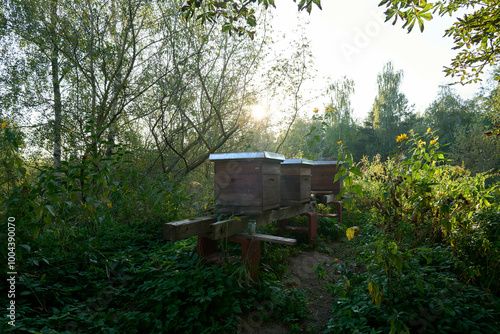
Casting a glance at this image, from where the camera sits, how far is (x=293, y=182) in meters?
4.16

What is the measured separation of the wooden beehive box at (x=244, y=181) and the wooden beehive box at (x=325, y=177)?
2783mm

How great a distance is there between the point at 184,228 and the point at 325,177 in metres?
4.03

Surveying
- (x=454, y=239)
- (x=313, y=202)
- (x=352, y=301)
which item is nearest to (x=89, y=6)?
(x=313, y=202)

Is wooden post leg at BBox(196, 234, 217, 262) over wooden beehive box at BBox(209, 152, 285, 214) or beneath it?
beneath

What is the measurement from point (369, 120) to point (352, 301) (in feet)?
111

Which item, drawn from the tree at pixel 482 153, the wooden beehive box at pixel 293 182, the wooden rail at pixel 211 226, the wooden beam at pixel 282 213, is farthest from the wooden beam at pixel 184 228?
the tree at pixel 482 153

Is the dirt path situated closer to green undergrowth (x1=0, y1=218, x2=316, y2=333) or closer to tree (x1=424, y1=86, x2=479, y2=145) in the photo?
green undergrowth (x1=0, y1=218, x2=316, y2=333)

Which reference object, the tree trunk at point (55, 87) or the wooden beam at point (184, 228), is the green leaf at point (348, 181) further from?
the tree trunk at point (55, 87)

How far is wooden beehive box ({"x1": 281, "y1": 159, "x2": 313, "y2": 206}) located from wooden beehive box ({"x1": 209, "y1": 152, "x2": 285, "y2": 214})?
83cm

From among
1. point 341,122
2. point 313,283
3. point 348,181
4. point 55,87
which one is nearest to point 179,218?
point 313,283

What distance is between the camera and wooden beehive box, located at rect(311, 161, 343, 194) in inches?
228

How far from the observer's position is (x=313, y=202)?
15.4ft

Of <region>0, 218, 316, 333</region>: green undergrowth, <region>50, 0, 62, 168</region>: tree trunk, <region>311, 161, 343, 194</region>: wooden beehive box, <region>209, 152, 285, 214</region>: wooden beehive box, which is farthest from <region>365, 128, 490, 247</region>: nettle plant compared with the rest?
<region>50, 0, 62, 168</region>: tree trunk

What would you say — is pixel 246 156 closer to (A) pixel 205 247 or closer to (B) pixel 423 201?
(A) pixel 205 247
